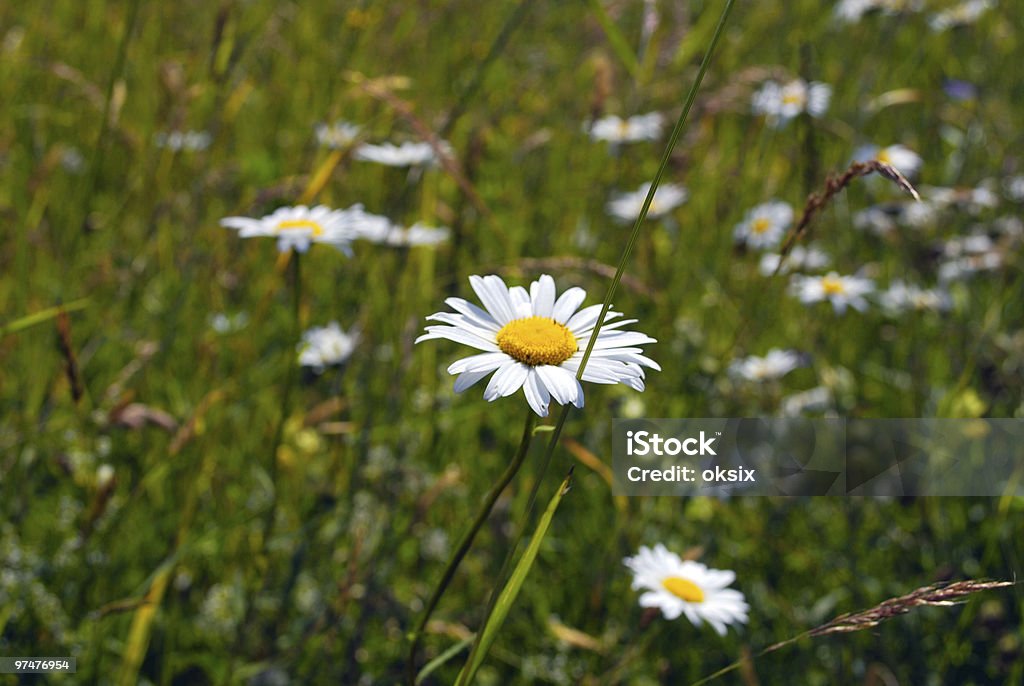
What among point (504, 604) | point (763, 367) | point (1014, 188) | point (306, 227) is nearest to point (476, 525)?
point (504, 604)

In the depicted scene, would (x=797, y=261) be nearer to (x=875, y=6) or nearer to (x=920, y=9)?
(x=875, y=6)

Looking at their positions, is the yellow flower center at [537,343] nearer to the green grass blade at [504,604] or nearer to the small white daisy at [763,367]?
the green grass blade at [504,604]

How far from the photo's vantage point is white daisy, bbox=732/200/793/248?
199cm

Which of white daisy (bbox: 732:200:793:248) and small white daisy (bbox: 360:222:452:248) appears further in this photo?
white daisy (bbox: 732:200:793:248)

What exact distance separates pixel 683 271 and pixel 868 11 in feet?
3.40

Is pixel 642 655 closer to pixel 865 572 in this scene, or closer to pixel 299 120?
pixel 865 572

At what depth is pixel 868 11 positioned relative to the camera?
2477 mm

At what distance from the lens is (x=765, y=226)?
6.84ft

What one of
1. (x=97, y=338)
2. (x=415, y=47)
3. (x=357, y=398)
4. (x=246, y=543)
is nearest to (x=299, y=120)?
(x=415, y=47)

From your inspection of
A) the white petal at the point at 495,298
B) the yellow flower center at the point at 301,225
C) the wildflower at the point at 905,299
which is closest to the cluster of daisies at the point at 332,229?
the yellow flower center at the point at 301,225

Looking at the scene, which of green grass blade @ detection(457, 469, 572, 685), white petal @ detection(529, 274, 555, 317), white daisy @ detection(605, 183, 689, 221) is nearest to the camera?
green grass blade @ detection(457, 469, 572, 685)

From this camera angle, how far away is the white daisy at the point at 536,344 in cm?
67

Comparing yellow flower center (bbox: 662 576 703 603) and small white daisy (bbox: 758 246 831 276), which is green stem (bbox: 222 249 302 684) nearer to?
yellow flower center (bbox: 662 576 703 603)

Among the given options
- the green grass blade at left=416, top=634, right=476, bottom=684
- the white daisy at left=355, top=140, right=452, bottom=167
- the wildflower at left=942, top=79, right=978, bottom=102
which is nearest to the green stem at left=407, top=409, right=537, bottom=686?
the green grass blade at left=416, top=634, right=476, bottom=684
